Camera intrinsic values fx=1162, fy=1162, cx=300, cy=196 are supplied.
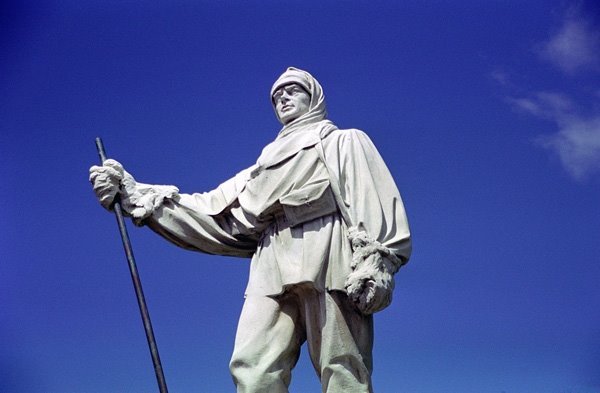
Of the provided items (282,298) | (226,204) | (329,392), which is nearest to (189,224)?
(226,204)

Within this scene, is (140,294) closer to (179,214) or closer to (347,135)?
(179,214)

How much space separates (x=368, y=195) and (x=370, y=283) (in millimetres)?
1039

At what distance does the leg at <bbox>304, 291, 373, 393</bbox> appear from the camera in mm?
10469

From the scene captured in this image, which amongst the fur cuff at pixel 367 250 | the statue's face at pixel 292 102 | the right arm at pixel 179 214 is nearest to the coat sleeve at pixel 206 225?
the right arm at pixel 179 214

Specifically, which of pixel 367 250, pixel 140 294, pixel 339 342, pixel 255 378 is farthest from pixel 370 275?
pixel 140 294

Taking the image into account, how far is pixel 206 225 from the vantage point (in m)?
11.7

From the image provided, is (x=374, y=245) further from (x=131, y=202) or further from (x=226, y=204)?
(x=131, y=202)

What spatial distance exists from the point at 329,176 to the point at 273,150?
0.77 meters

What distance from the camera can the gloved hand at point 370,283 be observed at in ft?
34.3

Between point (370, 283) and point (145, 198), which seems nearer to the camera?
point (370, 283)

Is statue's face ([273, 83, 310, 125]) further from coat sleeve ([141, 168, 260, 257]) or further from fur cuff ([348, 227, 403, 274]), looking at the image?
fur cuff ([348, 227, 403, 274])

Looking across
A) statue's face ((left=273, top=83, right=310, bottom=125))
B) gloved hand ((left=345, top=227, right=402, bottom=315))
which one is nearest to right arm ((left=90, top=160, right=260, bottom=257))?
statue's face ((left=273, top=83, right=310, bottom=125))

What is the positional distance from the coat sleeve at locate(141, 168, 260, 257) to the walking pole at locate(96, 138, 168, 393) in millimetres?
296

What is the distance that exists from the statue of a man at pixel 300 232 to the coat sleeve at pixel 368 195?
12mm
